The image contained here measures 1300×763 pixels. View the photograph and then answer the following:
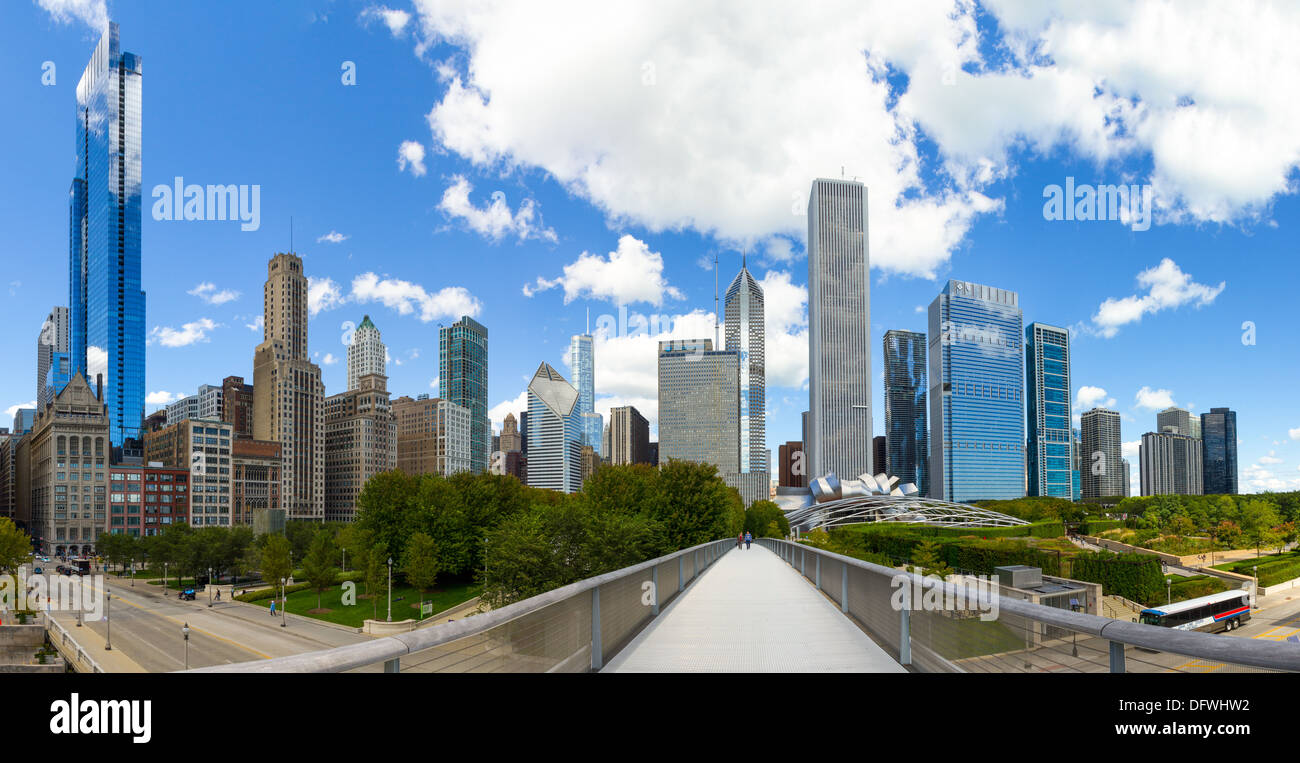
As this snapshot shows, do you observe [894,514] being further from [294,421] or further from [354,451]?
[294,421]

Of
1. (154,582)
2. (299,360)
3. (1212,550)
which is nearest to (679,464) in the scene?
(1212,550)

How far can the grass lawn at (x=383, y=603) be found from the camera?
6178cm

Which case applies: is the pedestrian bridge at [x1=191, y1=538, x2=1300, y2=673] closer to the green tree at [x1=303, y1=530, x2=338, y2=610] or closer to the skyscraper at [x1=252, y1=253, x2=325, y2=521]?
the green tree at [x1=303, y1=530, x2=338, y2=610]

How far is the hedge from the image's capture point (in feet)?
159

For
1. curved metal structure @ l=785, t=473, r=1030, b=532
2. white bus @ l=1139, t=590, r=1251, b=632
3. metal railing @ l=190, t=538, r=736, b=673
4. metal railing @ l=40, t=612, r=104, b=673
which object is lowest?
curved metal structure @ l=785, t=473, r=1030, b=532

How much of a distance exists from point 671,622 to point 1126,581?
49908mm

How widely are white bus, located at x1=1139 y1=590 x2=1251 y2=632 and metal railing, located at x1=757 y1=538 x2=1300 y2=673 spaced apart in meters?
39.3

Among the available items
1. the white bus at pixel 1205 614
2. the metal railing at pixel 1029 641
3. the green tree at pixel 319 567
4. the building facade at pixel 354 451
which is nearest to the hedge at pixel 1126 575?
the white bus at pixel 1205 614

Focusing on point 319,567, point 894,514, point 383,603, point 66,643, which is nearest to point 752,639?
point 383,603

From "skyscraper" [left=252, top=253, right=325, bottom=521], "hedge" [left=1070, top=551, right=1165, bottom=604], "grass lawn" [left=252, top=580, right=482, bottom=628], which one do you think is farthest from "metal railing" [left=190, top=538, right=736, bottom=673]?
"skyscraper" [left=252, top=253, right=325, bottom=521]

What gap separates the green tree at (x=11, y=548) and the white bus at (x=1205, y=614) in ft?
323

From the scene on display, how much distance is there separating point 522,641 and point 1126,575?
55.2m

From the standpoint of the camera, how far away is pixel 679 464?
170ft
